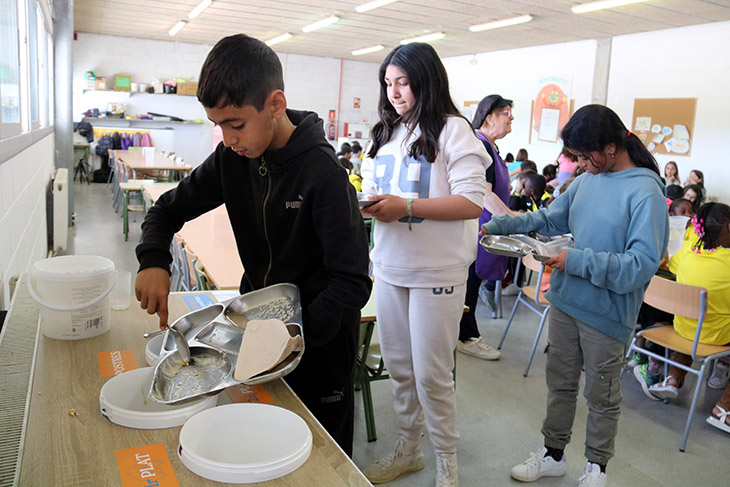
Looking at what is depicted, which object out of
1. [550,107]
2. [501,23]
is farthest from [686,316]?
[550,107]

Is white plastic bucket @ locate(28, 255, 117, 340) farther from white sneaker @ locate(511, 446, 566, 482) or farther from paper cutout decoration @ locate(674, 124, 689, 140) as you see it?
paper cutout decoration @ locate(674, 124, 689, 140)

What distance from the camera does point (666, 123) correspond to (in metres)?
8.37

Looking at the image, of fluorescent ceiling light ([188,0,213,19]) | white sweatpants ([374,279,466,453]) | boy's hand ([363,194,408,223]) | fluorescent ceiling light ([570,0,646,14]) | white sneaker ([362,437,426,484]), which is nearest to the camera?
boy's hand ([363,194,408,223])

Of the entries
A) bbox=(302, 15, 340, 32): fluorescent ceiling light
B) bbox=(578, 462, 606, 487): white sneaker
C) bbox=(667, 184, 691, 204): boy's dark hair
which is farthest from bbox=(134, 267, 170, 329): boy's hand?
bbox=(302, 15, 340, 32): fluorescent ceiling light

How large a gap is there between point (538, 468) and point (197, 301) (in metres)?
1.55

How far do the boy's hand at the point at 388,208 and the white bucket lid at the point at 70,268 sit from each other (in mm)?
824

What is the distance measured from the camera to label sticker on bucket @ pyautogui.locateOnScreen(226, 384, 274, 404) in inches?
45.7

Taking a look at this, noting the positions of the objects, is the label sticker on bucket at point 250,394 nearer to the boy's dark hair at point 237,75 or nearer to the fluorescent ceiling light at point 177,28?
the boy's dark hair at point 237,75

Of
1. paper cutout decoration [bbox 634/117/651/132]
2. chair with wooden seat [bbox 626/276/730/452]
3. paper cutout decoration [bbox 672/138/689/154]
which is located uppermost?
paper cutout decoration [bbox 634/117/651/132]

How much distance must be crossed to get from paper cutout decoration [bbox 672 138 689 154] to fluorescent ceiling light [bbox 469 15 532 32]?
271cm

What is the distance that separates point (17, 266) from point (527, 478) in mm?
2374

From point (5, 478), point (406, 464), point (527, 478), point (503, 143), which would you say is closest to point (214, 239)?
point (406, 464)

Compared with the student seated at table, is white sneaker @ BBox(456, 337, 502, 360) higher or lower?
lower

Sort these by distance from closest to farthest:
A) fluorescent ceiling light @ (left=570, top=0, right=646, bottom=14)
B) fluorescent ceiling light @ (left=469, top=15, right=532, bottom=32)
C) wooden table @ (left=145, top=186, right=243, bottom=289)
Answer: wooden table @ (left=145, top=186, right=243, bottom=289), fluorescent ceiling light @ (left=570, top=0, right=646, bottom=14), fluorescent ceiling light @ (left=469, top=15, right=532, bottom=32)
